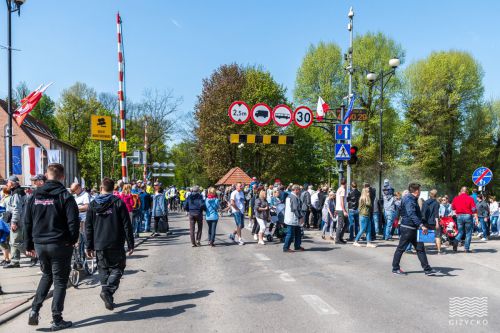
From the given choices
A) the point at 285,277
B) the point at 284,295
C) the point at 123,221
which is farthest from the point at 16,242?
the point at 284,295

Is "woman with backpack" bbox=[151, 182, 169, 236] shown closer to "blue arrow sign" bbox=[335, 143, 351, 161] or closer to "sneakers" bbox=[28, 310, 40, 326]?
"blue arrow sign" bbox=[335, 143, 351, 161]

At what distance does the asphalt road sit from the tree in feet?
96.0

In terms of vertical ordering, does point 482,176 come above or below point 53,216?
above

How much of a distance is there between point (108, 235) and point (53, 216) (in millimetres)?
996

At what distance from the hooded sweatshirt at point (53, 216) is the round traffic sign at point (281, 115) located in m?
12.4

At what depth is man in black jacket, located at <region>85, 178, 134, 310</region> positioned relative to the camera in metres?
6.29

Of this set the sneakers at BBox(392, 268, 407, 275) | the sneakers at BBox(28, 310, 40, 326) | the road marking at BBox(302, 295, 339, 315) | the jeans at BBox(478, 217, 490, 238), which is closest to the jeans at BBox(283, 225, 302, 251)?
the sneakers at BBox(392, 268, 407, 275)

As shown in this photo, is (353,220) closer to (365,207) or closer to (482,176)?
(365,207)

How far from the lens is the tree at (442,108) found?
126 feet

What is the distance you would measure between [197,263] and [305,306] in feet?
14.3

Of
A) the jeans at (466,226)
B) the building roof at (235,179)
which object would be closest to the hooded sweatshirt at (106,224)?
the jeans at (466,226)

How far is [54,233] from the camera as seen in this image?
5445 mm

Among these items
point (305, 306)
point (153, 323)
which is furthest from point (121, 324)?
point (305, 306)

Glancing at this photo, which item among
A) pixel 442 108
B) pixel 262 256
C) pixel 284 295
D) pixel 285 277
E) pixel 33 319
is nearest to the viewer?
pixel 33 319
